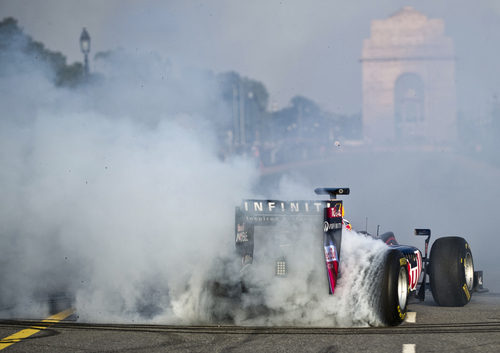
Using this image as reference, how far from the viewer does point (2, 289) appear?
35.9ft

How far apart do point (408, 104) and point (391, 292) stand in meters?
111

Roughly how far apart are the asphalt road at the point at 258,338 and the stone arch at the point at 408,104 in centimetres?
10869

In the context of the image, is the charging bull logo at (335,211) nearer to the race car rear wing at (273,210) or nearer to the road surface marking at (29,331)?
the race car rear wing at (273,210)

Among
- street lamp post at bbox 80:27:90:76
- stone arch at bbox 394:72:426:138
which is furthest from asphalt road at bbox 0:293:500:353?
stone arch at bbox 394:72:426:138

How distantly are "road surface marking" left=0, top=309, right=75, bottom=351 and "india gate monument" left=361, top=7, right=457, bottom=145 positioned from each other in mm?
97234

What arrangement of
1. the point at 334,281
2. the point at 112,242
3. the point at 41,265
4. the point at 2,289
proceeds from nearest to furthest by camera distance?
the point at 334,281
the point at 112,242
the point at 2,289
the point at 41,265

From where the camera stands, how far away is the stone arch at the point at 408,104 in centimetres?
11625

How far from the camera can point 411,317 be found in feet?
31.4

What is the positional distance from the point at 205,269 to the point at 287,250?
834 millimetres

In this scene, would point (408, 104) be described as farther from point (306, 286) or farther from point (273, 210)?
point (306, 286)

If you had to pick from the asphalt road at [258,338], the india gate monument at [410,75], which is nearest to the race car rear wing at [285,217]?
the asphalt road at [258,338]

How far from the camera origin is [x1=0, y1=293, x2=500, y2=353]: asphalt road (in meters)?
7.60

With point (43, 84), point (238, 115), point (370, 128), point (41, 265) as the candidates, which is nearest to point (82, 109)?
point (43, 84)

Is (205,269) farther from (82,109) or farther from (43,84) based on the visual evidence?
(43,84)
